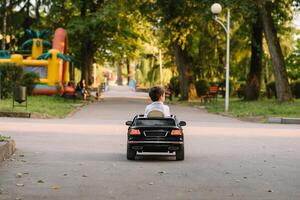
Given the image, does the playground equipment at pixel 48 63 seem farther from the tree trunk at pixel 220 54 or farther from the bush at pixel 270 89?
the bush at pixel 270 89

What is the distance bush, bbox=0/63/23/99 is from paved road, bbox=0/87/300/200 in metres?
20.3

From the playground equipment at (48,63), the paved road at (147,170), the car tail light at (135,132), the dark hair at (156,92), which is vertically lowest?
the paved road at (147,170)

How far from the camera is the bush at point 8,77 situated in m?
37.5

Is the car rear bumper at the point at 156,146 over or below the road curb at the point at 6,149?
over

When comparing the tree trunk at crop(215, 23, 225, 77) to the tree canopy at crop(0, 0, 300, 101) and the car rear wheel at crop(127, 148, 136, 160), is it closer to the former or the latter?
the tree canopy at crop(0, 0, 300, 101)

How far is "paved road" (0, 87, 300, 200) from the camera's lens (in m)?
8.23

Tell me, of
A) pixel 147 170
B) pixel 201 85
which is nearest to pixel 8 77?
pixel 201 85

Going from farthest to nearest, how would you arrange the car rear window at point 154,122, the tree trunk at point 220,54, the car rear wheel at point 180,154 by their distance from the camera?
1. the tree trunk at point 220,54
2. the car rear wheel at point 180,154
3. the car rear window at point 154,122

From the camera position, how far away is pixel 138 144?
37.4 ft

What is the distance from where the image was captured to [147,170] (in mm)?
10430

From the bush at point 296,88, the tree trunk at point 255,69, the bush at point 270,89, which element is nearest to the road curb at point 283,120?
the tree trunk at point 255,69

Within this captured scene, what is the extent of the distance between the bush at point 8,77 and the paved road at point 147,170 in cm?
2025

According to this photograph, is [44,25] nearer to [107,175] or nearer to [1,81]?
[1,81]

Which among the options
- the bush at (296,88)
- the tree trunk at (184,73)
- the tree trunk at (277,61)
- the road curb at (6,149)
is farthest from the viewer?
the bush at (296,88)
